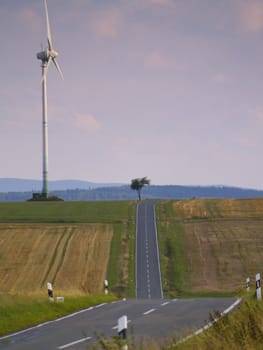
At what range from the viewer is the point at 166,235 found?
82625 millimetres

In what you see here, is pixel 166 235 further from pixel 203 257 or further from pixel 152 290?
pixel 152 290

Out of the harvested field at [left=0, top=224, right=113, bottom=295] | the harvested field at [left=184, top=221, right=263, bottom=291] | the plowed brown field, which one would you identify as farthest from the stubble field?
the plowed brown field

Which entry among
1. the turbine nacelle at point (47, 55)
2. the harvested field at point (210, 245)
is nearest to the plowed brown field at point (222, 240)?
the harvested field at point (210, 245)

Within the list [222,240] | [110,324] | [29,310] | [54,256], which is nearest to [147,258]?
[54,256]

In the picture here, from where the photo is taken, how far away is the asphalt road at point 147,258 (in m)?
56.5

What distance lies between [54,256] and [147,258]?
35.5ft

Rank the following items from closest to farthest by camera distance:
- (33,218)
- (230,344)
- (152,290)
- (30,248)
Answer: (230,344), (152,290), (30,248), (33,218)

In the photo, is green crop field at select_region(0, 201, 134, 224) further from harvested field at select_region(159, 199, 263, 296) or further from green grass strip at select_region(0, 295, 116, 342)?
green grass strip at select_region(0, 295, 116, 342)

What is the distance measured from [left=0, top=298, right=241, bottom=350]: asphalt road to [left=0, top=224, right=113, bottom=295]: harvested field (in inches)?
1103

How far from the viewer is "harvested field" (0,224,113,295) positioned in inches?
2375

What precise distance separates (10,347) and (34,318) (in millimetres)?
5854

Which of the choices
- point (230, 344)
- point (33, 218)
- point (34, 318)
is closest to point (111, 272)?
point (33, 218)

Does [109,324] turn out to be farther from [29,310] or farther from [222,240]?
[222,240]

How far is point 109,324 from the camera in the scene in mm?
18844
